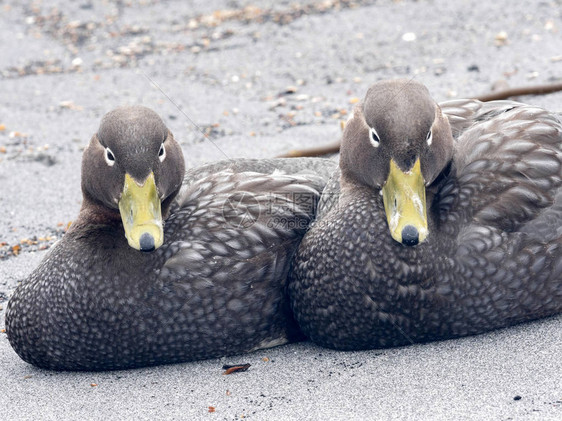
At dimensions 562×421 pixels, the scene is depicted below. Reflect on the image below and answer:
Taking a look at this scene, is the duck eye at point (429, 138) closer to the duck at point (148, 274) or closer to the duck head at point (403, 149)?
the duck head at point (403, 149)

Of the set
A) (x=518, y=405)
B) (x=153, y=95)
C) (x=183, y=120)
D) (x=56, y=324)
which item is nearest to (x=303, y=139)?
(x=183, y=120)

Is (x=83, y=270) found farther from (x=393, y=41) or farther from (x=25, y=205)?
(x=393, y=41)

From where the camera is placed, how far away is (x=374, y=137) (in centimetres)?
457

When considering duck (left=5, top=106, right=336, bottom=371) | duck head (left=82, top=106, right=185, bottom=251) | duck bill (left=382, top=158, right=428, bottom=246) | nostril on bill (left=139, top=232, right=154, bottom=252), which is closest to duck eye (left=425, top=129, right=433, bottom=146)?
duck bill (left=382, top=158, right=428, bottom=246)

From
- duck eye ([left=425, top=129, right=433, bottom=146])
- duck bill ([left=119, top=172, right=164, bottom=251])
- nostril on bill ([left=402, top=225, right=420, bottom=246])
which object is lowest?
nostril on bill ([left=402, top=225, right=420, bottom=246])

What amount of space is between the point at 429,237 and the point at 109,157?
70.1 inches

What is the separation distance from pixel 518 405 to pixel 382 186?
54.0 inches

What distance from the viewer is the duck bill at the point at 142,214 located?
4355 mm

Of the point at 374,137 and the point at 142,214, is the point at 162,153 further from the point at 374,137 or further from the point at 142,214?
the point at 374,137

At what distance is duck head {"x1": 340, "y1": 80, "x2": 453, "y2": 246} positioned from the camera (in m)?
4.36

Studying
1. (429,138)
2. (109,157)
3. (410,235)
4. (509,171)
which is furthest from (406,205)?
(109,157)

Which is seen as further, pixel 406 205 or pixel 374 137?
pixel 374 137

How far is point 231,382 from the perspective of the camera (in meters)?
4.44

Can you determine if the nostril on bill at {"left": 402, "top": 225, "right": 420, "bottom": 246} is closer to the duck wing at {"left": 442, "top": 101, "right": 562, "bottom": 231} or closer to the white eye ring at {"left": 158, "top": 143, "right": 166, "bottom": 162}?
the duck wing at {"left": 442, "top": 101, "right": 562, "bottom": 231}
